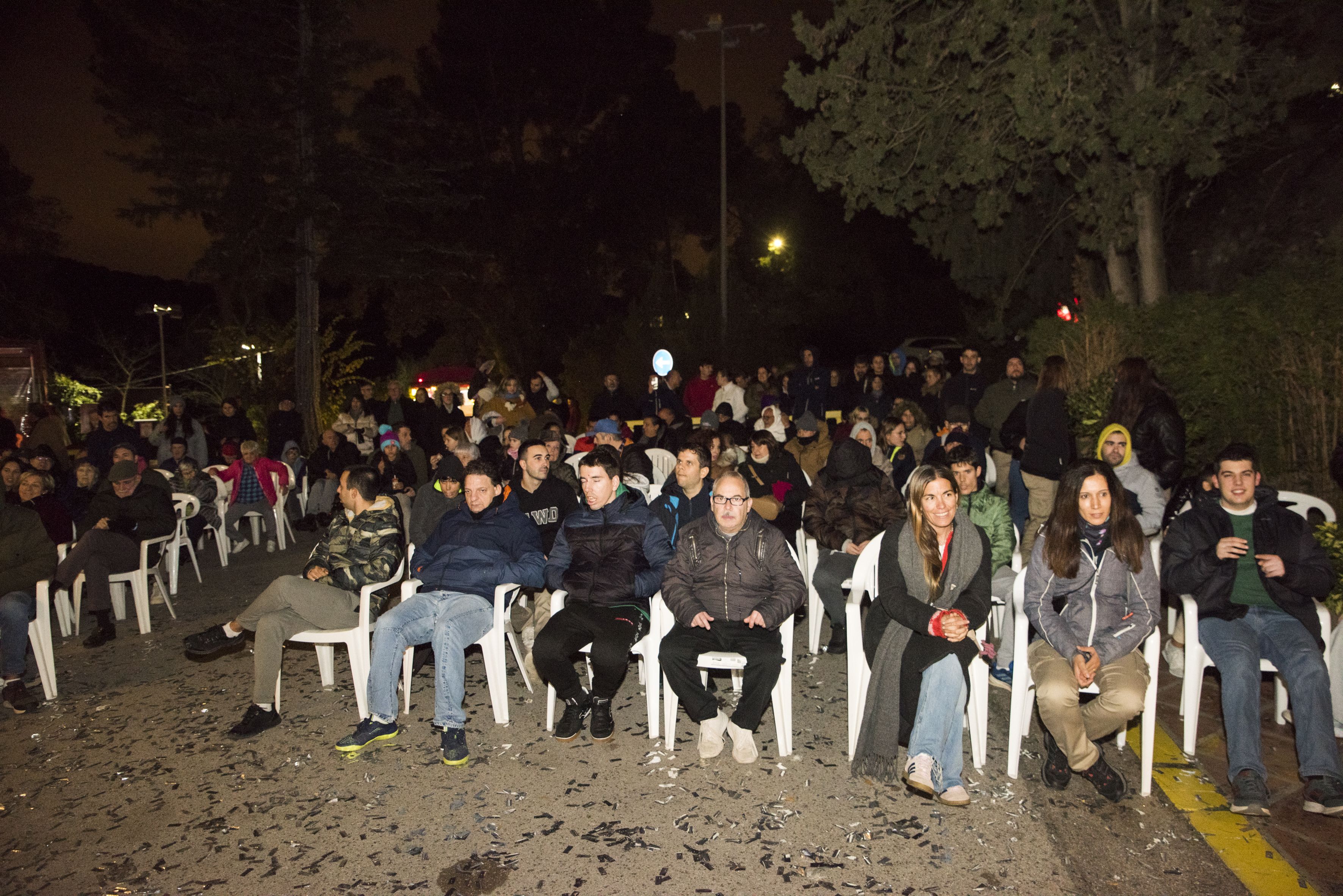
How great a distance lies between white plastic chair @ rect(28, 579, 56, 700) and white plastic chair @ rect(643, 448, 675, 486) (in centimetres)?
481

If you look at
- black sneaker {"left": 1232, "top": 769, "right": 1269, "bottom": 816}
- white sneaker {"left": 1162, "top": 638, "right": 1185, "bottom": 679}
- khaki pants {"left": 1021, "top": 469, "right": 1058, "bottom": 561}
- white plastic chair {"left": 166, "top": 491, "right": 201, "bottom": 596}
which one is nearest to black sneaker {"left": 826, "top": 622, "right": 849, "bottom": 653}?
white sneaker {"left": 1162, "top": 638, "right": 1185, "bottom": 679}

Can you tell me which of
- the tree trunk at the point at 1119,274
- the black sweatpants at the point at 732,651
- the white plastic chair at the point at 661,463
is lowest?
Answer: the black sweatpants at the point at 732,651

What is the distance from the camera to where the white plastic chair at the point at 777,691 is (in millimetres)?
4465

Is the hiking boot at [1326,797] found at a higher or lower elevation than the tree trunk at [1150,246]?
lower

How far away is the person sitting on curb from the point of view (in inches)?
376

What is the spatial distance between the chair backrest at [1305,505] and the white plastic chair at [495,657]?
4.51 metres

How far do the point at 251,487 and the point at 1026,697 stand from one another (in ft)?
27.0

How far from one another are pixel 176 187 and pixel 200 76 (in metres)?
2.17

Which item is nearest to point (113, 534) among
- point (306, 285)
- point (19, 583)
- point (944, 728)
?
point (19, 583)

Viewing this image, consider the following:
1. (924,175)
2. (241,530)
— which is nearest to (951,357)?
(924,175)

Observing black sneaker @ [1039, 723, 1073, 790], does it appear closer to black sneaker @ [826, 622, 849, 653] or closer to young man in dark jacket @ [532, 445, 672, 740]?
black sneaker @ [826, 622, 849, 653]

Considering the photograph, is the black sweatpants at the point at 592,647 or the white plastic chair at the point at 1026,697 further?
the black sweatpants at the point at 592,647

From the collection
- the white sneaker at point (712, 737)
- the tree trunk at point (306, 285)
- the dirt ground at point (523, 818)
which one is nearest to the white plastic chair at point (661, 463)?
the dirt ground at point (523, 818)

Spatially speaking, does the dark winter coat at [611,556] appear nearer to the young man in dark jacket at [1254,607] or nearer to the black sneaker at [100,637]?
the young man in dark jacket at [1254,607]
